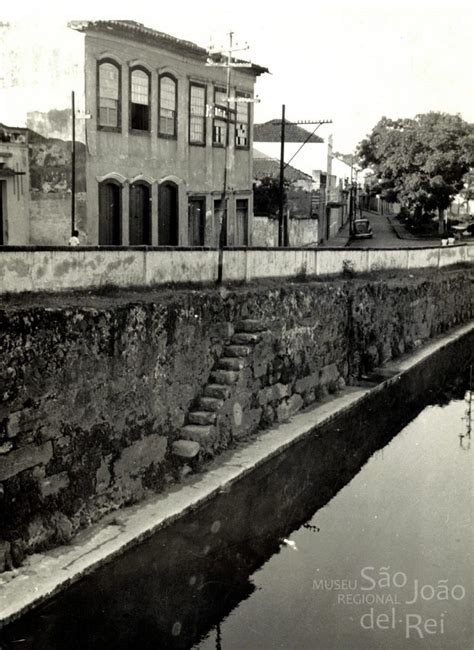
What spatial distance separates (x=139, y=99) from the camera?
22.2 m

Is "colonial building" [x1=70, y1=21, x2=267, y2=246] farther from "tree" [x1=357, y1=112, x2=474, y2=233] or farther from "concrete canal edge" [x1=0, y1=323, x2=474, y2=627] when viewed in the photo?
"tree" [x1=357, y1=112, x2=474, y2=233]

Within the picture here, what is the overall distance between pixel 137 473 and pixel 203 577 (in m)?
2.04

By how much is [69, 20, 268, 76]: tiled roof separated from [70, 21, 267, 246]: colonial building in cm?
3

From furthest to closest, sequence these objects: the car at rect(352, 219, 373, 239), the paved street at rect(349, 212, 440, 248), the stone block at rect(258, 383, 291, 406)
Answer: the car at rect(352, 219, 373, 239) → the paved street at rect(349, 212, 440, 248) → the stone block at rect(258, 383, 291, 406)

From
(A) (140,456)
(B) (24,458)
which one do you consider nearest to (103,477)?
(A) (140,456)

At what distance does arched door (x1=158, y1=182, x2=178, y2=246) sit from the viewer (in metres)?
23.9

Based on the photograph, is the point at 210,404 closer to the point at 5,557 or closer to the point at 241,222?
the point at 5,557

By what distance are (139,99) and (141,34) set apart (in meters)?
1.74

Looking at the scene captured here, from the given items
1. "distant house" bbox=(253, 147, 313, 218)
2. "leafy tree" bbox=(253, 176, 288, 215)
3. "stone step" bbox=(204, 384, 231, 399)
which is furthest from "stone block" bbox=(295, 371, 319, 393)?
"distant house" bbox=(253, 147, 313, 218)

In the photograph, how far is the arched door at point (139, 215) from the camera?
894 inches

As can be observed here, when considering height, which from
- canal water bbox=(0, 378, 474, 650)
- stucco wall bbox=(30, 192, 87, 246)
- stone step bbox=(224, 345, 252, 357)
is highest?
stucco wall bbox=(30, 192, 87, 246)

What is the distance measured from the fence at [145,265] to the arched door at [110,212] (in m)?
6.08

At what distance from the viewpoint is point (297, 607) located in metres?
8.88

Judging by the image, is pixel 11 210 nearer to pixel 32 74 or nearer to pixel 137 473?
pixel 32 74
